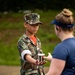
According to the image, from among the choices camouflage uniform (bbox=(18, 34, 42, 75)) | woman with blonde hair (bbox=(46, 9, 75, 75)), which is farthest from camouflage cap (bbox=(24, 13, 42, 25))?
woman with blonde hair (bbox=(46, 9, 75, 75))

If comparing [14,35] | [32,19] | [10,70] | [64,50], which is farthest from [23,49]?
Answer: [14,35]

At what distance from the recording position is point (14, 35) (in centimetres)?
1242

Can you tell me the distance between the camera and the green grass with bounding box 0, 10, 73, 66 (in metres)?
10.6

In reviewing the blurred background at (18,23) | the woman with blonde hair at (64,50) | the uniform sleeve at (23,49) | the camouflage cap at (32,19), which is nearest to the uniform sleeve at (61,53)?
the woman with blonde hair at (64,50)

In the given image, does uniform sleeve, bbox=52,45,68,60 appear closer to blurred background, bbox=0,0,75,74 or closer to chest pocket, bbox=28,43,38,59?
chest pocket, bbox=28,43,38,59

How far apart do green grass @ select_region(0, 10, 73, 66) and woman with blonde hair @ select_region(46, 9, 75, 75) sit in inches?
222

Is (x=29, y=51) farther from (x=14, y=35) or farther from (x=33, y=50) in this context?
(x=14, y=35)

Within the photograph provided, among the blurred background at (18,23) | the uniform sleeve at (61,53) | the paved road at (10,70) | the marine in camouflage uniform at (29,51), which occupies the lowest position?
the blurred background at (18,23)

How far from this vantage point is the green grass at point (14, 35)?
10611 millimetres

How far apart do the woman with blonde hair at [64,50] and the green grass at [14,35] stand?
565 cm

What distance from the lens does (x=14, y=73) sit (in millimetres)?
9258

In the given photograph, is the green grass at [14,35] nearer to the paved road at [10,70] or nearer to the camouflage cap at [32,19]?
the paved road at [10,70]

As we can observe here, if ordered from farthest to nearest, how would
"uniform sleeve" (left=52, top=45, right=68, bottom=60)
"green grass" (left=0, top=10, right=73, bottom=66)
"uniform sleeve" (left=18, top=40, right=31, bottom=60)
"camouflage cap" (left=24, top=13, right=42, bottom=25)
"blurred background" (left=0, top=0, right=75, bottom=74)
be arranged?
"blurred background" (left=0, top=0, right=75, bottom=74)
"green grass" (left=0, top=10, right=73, bottom=66)
"camouflage cap" (left=24, top=13, right=42, bottom=25)
"uniform sleeve" (left=18, top=40, right=31, bottom=60)
"uniform sleeve" (left=52, top=45, right=68, bottom=60)

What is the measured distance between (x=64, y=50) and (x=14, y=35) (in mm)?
8416
